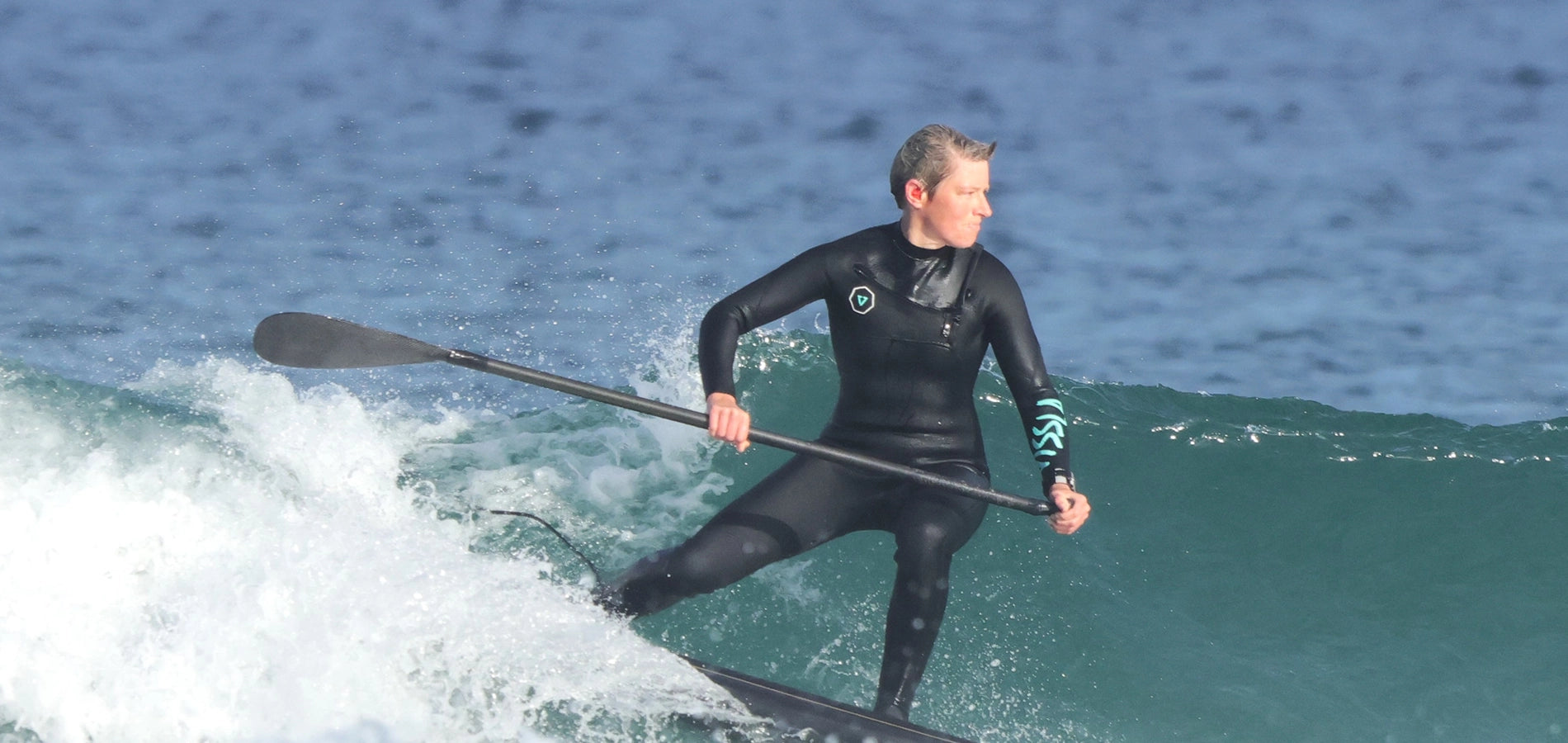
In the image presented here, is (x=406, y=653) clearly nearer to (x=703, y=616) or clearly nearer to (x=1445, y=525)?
(x=703, y=616)

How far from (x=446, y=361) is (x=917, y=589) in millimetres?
1506

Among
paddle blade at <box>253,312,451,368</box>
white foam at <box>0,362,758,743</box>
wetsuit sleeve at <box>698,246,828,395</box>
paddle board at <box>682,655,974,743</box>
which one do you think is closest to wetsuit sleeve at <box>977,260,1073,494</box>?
wetsuit sleeve at <box>698,246,828,395</box>

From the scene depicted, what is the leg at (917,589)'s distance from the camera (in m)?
4.06

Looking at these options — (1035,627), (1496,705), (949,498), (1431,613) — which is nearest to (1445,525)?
(1431,613)

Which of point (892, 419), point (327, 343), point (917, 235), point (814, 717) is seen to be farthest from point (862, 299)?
point (327, 343)

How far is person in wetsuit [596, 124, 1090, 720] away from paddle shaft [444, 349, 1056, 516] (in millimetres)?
82

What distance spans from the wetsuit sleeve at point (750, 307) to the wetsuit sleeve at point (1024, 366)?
49 centimetres

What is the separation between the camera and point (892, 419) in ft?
14.0

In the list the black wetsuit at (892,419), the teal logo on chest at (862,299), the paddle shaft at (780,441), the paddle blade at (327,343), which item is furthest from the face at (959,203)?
the paddle blade at (327,343)

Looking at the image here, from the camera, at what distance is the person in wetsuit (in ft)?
13.3

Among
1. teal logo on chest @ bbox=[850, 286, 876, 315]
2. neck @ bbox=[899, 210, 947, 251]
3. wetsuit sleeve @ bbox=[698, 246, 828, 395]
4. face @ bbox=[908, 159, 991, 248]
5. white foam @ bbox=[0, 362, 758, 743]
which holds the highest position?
face @ bbox=[908, 159, 991, 248]

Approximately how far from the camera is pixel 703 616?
5309 millimetres

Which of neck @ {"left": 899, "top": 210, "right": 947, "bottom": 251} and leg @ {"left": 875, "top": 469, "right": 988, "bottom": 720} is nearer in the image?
leg @ {"left": 875, "top": 469, "right": 988, "bottom": 720}

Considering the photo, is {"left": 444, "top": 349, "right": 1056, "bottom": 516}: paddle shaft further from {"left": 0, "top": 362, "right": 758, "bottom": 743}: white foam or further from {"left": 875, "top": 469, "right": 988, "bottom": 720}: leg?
{"left": 0, "top": 362, "right": 758, "bottom": 743}: white foam
